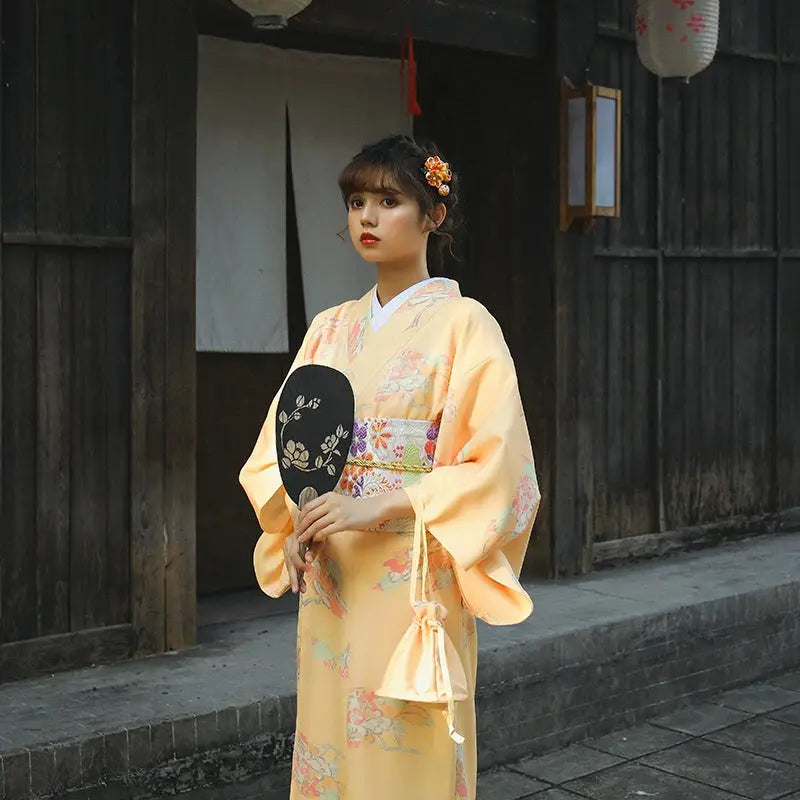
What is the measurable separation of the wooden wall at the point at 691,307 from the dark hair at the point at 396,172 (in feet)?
12.6

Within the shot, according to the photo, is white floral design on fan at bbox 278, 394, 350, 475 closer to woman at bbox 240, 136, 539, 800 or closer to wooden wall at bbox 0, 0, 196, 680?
woman at bbox 240, 136, 539, 800

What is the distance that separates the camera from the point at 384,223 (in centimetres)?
347

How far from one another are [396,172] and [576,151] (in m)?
3.86

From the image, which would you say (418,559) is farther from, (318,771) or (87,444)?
(87,444)

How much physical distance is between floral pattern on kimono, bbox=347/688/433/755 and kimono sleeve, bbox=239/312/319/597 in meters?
0.45

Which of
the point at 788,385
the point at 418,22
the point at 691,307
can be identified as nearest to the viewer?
the point at 418,22

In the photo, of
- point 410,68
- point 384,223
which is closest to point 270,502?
point 384,223

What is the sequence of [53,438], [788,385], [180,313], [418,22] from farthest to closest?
[788,385] → [418,22] → [180,313] → [53,438]

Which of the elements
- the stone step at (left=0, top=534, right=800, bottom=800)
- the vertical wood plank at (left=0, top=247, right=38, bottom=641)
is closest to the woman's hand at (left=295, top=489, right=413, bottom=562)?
the stone step at (left=0, top=534, right=800, bottom=800)

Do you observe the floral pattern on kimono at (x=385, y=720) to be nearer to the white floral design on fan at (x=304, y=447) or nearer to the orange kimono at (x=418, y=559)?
the orange kimono at (x=418, y=559)

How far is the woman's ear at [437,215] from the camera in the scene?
356 centimetres

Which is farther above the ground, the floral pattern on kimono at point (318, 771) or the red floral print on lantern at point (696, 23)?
the red floral print on lantern at point (696, 23)

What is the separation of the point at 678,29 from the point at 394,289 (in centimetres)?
378

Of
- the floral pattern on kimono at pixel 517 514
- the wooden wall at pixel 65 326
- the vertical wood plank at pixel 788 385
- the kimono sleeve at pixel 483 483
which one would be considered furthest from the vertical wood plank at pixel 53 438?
the vertical wood plank at pixel 788 385
